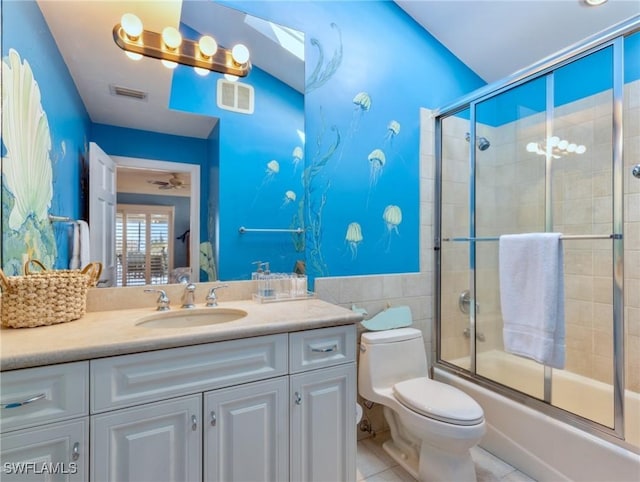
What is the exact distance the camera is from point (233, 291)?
1.65 m

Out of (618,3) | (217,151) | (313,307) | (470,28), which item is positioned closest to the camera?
(313,307)

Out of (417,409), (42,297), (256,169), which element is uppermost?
(256,169)

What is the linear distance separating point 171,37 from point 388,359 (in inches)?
75.7

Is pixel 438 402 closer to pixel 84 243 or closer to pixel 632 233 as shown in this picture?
pixel 632 233

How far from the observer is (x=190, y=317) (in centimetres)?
144

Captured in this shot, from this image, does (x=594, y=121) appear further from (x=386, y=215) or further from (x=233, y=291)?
(x=233, y=291)

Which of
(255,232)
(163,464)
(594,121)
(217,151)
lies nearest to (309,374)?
(163,464)

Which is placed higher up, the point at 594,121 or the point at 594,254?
the point at 594,121

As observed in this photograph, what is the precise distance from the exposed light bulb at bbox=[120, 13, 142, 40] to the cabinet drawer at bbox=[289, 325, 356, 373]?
4.69 ft

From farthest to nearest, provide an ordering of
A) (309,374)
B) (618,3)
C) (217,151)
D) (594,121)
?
(594,121) → (618,3) → (217,151) → (309,374)

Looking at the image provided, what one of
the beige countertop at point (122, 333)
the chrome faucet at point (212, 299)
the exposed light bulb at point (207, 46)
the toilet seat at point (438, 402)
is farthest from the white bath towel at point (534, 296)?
the exposed light bulb at point (207, 46)

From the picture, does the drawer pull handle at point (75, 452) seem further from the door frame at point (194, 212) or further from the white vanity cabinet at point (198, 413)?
the door frame at point (194, 212)

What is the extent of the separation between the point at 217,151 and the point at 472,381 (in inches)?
80.1

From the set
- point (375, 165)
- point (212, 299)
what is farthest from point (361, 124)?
point (212, 299)
